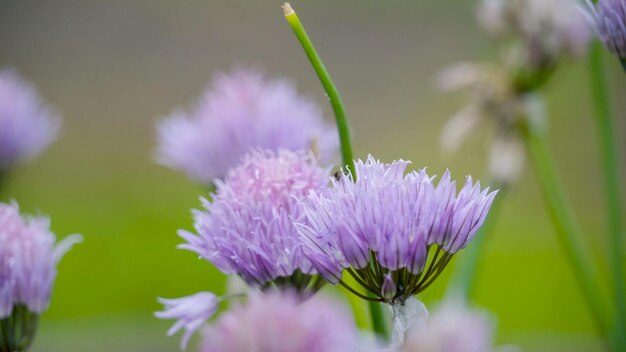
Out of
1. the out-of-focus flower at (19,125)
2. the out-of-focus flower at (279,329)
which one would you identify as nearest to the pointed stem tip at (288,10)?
the out-of-focus flower at (279,329)

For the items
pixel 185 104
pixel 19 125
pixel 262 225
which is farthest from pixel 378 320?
pixel 185 104

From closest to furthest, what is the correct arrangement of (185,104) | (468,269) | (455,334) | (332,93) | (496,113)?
(455,334) → (332,93) → (468,269) → (496,113) → (185,104)

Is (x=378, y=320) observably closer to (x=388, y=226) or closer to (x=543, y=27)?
(x=388, y=226)

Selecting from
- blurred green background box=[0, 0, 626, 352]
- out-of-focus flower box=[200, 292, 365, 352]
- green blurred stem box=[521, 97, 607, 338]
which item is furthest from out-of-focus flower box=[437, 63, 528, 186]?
out-of-focus flower box=[200, 292, 365, 352]

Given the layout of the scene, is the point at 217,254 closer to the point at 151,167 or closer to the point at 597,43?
the point at 597,43

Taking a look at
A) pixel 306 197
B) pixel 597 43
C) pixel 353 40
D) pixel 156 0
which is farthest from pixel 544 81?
pixel 156 0

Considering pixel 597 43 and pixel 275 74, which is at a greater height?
pixel 275 74

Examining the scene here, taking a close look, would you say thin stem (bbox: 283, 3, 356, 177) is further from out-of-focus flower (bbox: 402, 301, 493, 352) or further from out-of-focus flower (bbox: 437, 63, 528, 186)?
out-of-focus flower (bbox: 437, 63, 528, 186)
